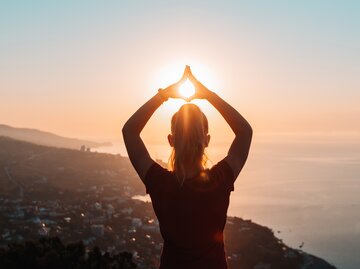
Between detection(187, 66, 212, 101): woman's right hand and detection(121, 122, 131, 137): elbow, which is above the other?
detection(187, 66, 212, 101): woman's right hand

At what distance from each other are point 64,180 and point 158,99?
10633 centimetres

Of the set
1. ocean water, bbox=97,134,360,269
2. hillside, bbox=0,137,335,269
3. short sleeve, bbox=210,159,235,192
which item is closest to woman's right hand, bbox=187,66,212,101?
short sleeve, bbox=210,159,235,192

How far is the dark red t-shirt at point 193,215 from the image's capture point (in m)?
2.21

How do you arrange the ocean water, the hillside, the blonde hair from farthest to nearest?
the ocean water
the hillside
the blonde hair

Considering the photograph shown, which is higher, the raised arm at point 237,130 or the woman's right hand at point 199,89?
the woman's right hand at point 199,89

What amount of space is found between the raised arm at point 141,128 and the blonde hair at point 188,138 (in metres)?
0.16

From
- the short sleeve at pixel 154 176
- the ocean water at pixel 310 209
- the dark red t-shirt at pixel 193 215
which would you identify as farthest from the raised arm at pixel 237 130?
the ocean water at pixel 310 209

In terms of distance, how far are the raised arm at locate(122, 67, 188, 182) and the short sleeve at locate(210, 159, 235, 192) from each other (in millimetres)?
317

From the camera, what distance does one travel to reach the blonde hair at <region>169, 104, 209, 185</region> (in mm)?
2182

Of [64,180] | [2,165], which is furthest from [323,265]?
[2,165]

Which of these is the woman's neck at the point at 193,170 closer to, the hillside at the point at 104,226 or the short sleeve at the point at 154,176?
the short sleeve at the point at 154,176

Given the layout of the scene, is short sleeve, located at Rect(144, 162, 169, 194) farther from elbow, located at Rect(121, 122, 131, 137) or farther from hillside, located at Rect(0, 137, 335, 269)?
hillside, located at Rect(0, 137, 335, 269)

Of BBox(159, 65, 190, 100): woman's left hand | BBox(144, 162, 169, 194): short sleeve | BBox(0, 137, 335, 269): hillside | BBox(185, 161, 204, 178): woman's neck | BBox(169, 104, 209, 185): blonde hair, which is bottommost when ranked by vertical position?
BBox(0, 137, 335, 269): hillside

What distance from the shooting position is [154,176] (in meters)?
2.26
